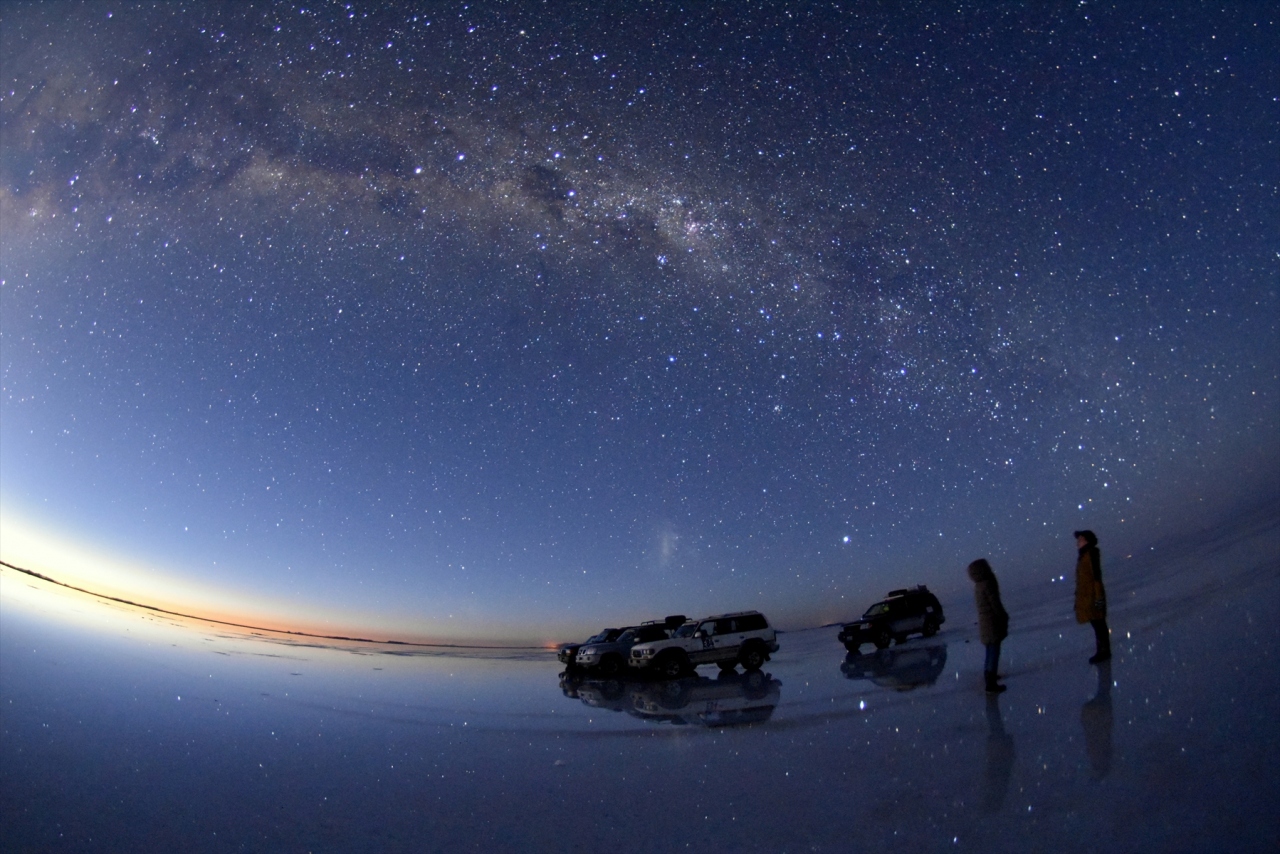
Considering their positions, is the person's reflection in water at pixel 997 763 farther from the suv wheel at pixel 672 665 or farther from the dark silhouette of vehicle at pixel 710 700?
the suv wheel at pixel 672 665

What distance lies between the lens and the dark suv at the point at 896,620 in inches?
569

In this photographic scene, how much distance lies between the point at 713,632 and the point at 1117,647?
765cm

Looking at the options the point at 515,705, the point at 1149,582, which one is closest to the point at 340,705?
the point at 515,705

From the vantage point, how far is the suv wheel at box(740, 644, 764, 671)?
1309 centimetres

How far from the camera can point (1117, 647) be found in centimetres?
723

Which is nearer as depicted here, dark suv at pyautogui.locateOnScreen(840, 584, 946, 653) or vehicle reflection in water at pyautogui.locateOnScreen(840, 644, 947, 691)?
vehicle reflection in water at pyautogui.locateOnScreen(840, 644, 947, 691)

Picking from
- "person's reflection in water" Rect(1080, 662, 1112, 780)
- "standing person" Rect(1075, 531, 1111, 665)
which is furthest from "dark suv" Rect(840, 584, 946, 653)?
"person's reflection in water" Rect(1080, 662, 1112, 780)

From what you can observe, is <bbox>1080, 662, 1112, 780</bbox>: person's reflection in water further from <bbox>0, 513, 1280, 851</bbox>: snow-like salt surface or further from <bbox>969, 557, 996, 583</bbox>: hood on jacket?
<bbox>969, 557, 996, 583</bbox>: hood on jacket

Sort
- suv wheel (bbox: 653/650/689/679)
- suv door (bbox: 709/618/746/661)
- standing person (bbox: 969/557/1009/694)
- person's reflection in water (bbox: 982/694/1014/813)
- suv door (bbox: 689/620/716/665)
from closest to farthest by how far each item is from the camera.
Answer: person's reflection in water (bbox: 982/694/1014/813) → standing person (bbox: 969/557/1009/694) → suv wheel (bbox: 653/650/689/679) → suv door (bbox: 689/620/716/665) → suv door (bbox: 709/618/746/661)

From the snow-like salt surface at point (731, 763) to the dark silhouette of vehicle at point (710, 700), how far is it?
82 millimetres

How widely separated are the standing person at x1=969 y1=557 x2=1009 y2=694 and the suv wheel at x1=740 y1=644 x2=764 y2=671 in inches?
284

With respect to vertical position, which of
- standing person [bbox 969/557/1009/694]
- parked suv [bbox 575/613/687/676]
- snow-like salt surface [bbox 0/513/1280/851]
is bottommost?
parked suv [bbox 575/613/687/676]

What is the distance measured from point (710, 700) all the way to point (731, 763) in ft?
12.8

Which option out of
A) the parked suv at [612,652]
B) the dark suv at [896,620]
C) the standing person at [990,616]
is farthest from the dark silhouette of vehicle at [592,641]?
the standing person at [990,616]
